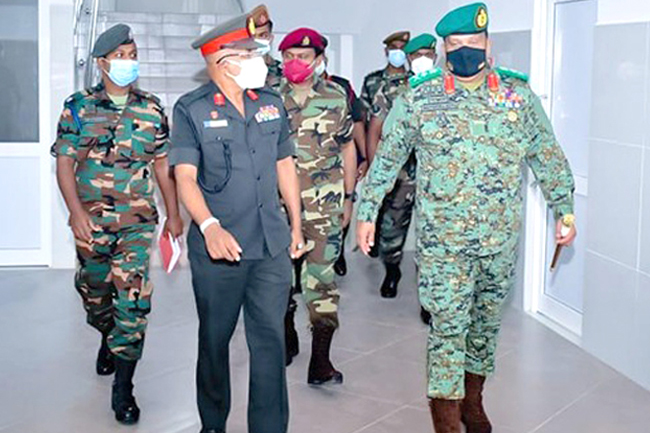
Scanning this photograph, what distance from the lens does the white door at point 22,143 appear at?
341 inches

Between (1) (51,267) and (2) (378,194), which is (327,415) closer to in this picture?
(2) (378,194)

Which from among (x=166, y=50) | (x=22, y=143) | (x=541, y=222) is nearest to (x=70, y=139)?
(x=541, y=222)

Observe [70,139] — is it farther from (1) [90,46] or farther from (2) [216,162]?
(1) [90,46]

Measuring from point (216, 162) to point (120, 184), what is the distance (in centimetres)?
104

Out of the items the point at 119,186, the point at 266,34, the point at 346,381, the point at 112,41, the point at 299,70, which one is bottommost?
the point at 346,381

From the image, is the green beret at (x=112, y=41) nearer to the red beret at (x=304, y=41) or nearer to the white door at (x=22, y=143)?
the red beret at (x=304, y=41)

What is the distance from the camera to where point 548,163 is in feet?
14.1

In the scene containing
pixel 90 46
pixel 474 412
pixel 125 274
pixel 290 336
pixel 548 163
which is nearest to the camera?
pixel 548 163

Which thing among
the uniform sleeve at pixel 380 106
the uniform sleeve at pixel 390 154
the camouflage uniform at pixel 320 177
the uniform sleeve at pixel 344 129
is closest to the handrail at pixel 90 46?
the uniform sleeve at pixel 380 106

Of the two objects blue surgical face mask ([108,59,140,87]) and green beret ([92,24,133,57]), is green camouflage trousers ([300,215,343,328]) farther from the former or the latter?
green beret ([92,24,133,57])

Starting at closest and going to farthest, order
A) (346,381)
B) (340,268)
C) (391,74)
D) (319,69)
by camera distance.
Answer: (346,381), (319,69), (391,74), (340,268)

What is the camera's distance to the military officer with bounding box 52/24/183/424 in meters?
4.93

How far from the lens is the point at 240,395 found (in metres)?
5.34

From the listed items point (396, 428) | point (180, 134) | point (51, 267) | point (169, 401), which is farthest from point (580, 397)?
point (51, 267)
